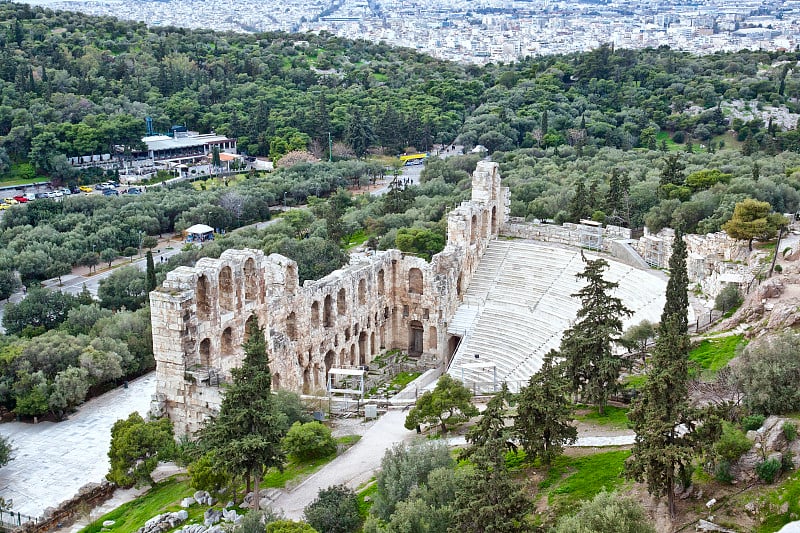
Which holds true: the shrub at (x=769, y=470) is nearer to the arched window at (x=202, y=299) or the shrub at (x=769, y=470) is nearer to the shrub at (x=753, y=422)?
the shrub at (x=753, y=422)

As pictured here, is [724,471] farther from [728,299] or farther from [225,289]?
[225,289]

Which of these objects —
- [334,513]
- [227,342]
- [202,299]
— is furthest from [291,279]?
[334,513]

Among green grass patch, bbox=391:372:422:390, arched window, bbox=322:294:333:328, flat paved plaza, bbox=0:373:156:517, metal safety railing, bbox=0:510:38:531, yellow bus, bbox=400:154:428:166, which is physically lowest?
flat paved plaza, bbox=0:373:156:517

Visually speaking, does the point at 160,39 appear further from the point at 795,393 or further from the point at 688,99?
the point at 795,393

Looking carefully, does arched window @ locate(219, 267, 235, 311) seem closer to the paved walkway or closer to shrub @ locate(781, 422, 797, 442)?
the paved walkway

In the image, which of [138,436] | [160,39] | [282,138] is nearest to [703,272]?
[138,436]

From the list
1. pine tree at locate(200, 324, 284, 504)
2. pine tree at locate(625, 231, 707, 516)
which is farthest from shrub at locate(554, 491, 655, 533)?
pine tree at locate(200, 324, 284, 504)
